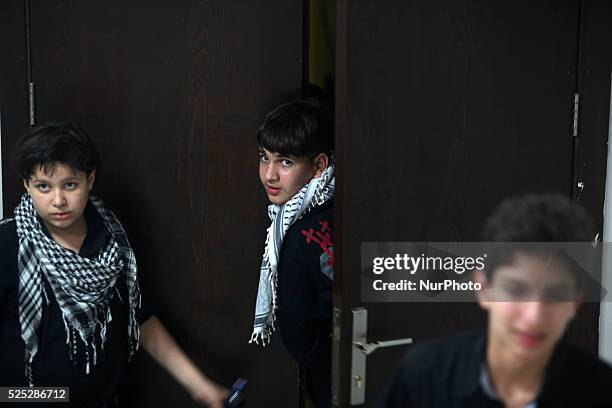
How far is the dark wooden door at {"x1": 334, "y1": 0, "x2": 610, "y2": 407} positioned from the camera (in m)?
1.22

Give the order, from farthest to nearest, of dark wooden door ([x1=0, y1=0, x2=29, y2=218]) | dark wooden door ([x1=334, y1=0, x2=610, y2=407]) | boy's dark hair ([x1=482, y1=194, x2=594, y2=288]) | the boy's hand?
dark wooden door ([x1=0, y1=0, x2=29, y2=218]) < the boy's hand < dark wooden door ([x1=334, y1=0, x2=610, y2=407]) < boy's dark hair ([x1=482, y1=194, x2=594, y2=288])

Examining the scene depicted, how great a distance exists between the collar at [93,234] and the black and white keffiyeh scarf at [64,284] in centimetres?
2

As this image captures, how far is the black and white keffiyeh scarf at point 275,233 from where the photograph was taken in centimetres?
Result: 160

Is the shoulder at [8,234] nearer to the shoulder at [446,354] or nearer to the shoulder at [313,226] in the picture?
the shoulder at [313,226]

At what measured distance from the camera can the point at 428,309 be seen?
3.70 feet

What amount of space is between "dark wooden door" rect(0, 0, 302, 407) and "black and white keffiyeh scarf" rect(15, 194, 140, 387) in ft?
0.90

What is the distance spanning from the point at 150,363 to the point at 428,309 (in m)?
0.95

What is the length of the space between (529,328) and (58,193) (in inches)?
41.9

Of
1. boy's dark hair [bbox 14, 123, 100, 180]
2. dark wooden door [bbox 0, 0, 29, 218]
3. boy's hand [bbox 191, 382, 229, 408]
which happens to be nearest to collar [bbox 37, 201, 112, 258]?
boy's dark hair [bbox 14, 123, 100, 180]

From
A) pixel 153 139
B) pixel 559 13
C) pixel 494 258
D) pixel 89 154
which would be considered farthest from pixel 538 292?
pixel 153 139

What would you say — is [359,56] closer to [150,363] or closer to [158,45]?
[158,45]

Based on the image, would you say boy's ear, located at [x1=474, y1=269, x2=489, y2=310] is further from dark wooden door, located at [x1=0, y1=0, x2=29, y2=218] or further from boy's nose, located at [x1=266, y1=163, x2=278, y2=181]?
dark wooden door, located at [x1=0, y1=0, x2=29, y2=218]

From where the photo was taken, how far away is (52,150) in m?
1.32

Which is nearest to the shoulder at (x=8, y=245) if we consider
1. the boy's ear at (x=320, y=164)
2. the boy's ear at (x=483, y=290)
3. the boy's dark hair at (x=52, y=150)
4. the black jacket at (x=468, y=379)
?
the boy's dark hair at (x=52, y=150)
